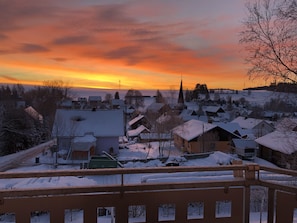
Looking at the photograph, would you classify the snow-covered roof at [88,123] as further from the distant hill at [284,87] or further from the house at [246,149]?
the distant hill at [284,87]

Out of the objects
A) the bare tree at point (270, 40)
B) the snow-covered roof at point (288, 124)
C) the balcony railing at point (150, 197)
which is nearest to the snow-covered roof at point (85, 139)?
the snow-covered roof at point (288, 124)

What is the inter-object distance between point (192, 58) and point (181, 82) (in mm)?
53047

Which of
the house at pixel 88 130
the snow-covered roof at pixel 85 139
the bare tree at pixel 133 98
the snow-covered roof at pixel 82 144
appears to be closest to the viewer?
the snow-covered roof at pixel 82 144

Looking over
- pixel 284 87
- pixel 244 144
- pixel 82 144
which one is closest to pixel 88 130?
pixel 82 144

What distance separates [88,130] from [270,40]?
16636 mm

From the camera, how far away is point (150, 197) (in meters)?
2.43

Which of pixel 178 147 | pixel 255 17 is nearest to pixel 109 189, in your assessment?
pixel 255 17

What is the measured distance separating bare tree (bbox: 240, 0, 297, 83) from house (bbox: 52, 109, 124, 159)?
1461 cm

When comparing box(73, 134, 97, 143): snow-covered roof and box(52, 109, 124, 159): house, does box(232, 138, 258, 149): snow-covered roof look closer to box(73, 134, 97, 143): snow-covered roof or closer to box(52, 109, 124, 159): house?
box(52, 109, 124, 159): house

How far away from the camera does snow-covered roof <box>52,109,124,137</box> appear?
19.9 m

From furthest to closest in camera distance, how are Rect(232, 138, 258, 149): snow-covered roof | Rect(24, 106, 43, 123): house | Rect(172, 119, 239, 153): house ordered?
Rect(24, 106, 43, 123): house → Rect(172, 119, 239, 153): house → Rect(232, 138, 258, 149): snow-covered roof

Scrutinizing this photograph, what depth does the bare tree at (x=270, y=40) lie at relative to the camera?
534 cm

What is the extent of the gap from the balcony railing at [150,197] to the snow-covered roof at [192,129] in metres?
20.4

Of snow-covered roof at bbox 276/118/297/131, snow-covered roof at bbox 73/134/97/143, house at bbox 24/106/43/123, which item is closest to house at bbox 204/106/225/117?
house at bbox 24/106/43/123
